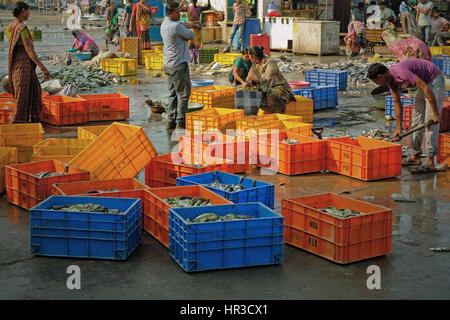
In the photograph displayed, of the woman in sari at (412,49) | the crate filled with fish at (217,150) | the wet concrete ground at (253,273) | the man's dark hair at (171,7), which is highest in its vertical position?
the man's dark hair at (171,7)

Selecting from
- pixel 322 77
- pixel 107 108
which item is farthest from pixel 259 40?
pixel 107 108

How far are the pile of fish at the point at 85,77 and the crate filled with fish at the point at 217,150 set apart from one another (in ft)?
25.1

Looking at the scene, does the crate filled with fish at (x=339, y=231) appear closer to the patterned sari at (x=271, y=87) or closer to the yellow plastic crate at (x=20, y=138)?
the yellow plastic crate at (x=20, y=138)

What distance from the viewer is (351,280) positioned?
18.3 feet

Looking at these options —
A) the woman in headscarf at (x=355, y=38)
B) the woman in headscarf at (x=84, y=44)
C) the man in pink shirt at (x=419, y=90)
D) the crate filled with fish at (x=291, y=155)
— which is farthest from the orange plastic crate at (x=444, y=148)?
the woman in headscarf at (x=84, y=44)

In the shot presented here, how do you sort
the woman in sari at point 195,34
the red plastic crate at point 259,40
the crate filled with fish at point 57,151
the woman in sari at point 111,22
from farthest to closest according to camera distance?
the woman in sari at point 111,22
the red plastic crate at point 259,40
the woman in sari at point 195,34
the crate filled with fish at point 57,151

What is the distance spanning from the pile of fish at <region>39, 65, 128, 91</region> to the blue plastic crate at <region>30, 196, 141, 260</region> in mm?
10172

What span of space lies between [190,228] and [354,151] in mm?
3714

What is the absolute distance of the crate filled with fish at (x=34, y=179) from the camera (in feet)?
24.1

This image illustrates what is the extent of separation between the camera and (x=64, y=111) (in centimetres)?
1233

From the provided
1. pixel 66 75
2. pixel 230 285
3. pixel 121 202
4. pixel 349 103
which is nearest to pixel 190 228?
pixel 230 285

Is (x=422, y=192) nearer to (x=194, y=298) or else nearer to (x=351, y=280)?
(x=351, y=280)

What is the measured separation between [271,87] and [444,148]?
3128 mm

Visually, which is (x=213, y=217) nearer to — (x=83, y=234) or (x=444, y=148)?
(x=83, y=234)
